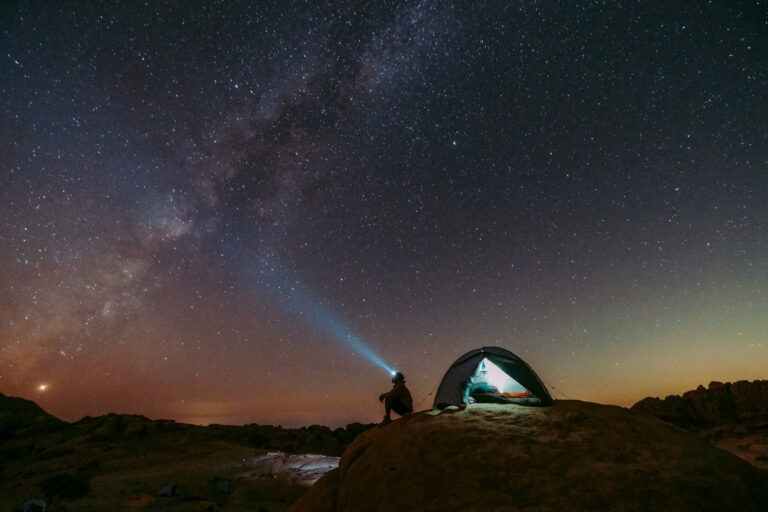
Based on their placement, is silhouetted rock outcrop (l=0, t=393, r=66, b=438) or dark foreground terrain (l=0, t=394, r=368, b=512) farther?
silhouetted rock outcrop (l=0, t=393, r=66, b=438)

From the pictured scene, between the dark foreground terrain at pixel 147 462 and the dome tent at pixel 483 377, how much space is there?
5.95 m

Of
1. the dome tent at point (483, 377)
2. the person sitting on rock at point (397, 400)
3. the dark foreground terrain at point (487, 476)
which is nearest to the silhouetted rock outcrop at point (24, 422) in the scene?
the dark foreground terrain at point (487, 476)

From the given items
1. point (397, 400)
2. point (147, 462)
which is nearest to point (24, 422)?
point (147, 462)

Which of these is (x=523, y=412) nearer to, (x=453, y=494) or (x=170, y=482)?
(x=453, y=494)

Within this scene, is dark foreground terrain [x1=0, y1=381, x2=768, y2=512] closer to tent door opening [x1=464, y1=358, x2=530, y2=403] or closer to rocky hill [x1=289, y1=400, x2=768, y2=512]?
rocky hill [x1=289, y1=400, x2=768, y2=512]

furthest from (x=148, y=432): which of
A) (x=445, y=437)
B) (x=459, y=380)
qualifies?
(x=445, y=437)

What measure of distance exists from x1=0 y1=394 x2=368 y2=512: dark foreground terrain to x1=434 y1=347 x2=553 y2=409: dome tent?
19.5ft

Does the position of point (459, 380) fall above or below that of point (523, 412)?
above

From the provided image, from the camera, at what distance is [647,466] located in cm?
454

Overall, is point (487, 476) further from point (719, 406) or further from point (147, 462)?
point (719, 406)

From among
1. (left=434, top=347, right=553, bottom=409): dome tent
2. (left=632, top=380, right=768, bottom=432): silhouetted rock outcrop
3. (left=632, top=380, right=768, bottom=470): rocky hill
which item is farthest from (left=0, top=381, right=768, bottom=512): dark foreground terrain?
(left=632, top=380, right=768, bottom=432): silhouetted rock outcrop

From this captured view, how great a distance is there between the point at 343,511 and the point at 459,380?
5.63 meters

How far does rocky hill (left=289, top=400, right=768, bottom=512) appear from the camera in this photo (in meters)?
4.08

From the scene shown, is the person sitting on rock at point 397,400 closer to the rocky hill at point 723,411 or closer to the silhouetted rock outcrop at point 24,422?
the rocky hill at point 723,411
